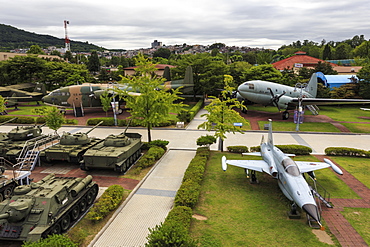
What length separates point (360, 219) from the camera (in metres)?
11.5

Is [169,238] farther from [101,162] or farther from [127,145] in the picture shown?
[127,145]

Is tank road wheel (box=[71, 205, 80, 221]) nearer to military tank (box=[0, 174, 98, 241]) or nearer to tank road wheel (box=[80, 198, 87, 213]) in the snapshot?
military tank (box=[0, 174, 98, 241])

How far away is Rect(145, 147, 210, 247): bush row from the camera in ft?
25.0

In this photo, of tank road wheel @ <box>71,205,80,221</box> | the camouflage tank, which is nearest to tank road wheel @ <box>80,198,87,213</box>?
Answer: tank road wheel @ <box>71,205,80,221</box>

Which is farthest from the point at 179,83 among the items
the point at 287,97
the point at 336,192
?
the point at 336,192

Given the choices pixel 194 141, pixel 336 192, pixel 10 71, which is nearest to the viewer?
pixel 336 192

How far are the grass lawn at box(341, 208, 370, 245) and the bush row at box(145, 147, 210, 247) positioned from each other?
23.4 feet

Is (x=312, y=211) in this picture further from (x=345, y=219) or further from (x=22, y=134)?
(x=22, y=134)

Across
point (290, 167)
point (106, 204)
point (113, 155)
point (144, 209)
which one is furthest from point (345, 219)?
point (113, 155)

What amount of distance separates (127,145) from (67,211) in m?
7.77

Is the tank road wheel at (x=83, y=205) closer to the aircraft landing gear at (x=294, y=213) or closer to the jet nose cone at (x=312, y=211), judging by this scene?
the aircraft landing gear at (x=294, y=213)

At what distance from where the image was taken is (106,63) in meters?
185

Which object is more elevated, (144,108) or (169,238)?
(144,108)

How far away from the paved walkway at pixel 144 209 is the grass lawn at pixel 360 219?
8.46 meters
